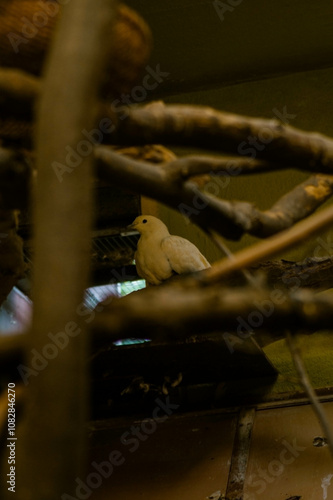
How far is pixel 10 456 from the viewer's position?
2.67m

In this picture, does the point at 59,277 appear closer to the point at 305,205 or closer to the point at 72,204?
the point at 72,204

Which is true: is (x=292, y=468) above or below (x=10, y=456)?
above

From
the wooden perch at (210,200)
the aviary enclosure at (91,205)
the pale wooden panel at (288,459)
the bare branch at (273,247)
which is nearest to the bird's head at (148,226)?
the pale wooden panel at (288,459)

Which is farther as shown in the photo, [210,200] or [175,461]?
[175,461]

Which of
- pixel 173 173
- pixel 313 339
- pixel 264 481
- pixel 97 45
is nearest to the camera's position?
pixel 97 45

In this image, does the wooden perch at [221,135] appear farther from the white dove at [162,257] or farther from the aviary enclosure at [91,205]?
the white dove at [162,257]

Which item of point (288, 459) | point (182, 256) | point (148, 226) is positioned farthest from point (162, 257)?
point (288, 459)

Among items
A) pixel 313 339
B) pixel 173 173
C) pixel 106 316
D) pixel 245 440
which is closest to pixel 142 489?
pixel 245 440

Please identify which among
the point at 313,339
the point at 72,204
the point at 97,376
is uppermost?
the point at 313,339

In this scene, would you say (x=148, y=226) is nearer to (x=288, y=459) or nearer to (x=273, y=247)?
(x=288, y=459)

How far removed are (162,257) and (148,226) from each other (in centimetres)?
30

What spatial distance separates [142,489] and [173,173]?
2.01 metres

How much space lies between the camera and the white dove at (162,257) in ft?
13.1

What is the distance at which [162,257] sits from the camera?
13.4 ft
